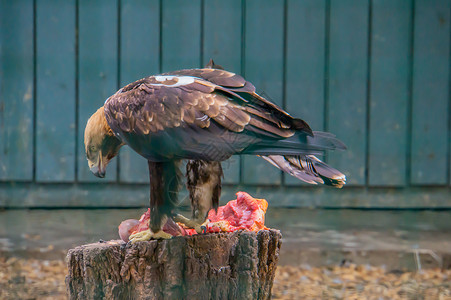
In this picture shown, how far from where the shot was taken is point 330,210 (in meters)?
2.89

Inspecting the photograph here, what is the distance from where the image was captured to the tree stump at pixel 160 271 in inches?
64.7

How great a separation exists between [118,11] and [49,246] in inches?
44.6

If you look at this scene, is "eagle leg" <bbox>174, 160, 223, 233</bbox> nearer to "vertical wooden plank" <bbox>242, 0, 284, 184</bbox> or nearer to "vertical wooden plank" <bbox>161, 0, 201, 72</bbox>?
"vertical wooden plank" <bbox>242, 0, 284, 184</bbox>

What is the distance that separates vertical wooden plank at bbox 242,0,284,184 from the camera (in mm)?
2734

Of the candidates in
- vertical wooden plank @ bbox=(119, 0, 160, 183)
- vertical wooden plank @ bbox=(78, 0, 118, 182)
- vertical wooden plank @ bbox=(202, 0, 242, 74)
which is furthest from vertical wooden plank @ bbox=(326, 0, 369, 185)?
vertical wooden plank @ bbox=(78, 0, 118, 182)

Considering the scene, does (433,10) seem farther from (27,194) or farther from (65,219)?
(27,194)

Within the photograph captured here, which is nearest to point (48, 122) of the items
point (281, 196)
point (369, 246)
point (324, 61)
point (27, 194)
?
point (27, 194)

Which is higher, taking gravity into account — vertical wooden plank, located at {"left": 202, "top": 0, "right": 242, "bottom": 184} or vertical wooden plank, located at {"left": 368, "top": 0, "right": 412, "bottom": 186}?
vertical wooden plank, located at {"left": 202, "top": 0, "right": 242, "bottom": 184}

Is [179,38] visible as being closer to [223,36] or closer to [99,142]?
[223,36]

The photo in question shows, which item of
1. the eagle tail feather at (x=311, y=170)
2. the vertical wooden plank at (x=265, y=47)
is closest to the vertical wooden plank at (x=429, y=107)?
the vertical wooden plank at (x=265, y=47)

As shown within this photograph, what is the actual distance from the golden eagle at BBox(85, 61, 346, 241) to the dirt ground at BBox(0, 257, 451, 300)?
0.92 metres

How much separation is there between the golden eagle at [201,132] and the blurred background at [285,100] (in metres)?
0.94

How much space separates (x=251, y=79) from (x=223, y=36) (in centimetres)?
25

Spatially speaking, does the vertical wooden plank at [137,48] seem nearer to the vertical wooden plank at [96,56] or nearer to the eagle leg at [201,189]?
the vertical wooden plank at [96,56]
